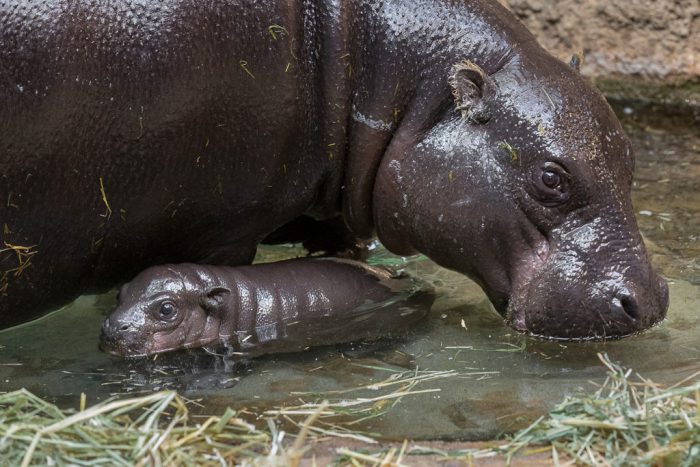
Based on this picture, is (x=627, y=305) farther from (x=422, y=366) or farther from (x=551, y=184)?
(x=422, y=366)

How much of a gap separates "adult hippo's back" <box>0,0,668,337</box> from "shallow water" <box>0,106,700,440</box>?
0.16 m

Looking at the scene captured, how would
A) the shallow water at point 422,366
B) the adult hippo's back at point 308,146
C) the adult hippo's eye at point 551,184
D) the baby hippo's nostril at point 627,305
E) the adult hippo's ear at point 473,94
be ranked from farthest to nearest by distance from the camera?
the adult hippo's ear at point 473,94
the adult hippo's eye at point 551,184
the baby hippo's nostril at point 627,305
the adult hippo's back at point 308,146
the shallow water at point 422,366

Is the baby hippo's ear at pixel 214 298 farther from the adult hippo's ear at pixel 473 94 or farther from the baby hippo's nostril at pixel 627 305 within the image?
the baby hippo's nostril at pixel 627 305

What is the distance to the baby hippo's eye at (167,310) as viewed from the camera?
4.91m

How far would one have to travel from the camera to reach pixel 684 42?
9.06 m

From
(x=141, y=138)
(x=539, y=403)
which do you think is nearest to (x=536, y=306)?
(x=539, y=403)

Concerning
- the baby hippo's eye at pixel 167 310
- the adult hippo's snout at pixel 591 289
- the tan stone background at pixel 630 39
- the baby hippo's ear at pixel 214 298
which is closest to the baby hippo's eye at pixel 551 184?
the adult hippo's snout at pixel 591 289

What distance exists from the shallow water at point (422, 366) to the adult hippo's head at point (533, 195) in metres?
0.15

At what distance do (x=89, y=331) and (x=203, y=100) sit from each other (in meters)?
1.19

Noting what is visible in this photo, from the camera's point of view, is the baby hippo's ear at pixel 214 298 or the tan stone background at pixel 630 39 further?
the tan stone background at pixel 630 39

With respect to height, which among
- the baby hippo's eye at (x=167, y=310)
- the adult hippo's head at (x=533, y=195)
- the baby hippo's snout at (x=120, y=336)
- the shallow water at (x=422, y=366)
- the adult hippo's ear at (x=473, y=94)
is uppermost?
the adult hippo's ear at (x=473, y=94)

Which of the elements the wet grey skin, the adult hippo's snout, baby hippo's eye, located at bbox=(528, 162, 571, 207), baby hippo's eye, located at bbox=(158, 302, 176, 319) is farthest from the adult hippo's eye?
baby hippo's eye, located at bbox=(158, 302, 176, 319)

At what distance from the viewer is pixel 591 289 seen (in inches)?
187

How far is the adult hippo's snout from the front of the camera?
4.74m
